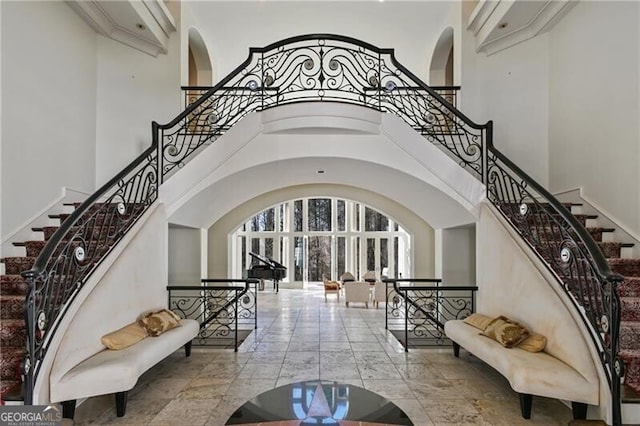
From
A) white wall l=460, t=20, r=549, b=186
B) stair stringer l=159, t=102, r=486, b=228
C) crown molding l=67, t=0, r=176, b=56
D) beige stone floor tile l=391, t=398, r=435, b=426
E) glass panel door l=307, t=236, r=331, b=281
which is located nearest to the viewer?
beige stone floor tile l=391, t=398, r=435, b=426

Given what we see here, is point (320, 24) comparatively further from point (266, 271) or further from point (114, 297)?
point (266, 271)

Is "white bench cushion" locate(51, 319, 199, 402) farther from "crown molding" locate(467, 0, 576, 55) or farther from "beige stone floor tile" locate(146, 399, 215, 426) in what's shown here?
"crown molding" locate(467, 0, 576, 55)

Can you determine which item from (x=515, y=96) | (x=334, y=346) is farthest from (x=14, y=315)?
(x=515, y=96)

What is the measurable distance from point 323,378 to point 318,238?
12.4 m

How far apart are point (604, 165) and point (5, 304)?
7313mm

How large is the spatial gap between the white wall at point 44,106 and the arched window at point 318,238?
10.3 meters

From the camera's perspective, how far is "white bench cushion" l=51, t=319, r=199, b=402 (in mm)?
3201

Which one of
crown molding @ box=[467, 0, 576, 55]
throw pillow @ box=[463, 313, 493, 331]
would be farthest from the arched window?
throw pillow @ box=[463, 313, 493, 331]

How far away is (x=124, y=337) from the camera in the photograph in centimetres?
400

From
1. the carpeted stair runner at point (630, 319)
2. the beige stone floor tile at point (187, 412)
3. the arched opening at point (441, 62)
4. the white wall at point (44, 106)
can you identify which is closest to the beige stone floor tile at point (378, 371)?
the beige stone floor tile at point (187, 412)

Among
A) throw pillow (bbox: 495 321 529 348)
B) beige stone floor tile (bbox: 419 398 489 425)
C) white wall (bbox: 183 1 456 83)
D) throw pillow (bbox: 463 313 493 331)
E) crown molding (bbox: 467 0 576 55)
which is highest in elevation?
white wall (bbox: 183 1 456 83)

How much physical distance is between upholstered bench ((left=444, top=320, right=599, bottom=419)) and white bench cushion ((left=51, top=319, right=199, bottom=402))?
3.46 metres

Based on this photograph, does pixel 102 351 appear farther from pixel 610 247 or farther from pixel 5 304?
pixel 610 247

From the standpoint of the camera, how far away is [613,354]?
2.93 m
